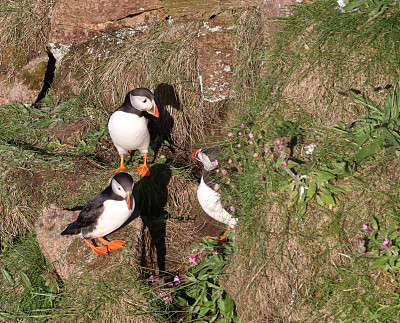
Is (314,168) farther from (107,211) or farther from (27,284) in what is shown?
(27,284)

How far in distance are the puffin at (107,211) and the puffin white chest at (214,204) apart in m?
0.69

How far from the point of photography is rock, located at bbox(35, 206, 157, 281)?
391cm

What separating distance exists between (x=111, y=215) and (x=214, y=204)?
2.91ft

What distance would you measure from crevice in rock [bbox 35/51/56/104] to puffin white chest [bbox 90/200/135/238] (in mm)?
2890

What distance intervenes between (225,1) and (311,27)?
1.09 m

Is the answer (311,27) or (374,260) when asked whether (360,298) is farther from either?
(311,27)

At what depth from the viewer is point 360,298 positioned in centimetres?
299

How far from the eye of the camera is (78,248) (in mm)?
4102

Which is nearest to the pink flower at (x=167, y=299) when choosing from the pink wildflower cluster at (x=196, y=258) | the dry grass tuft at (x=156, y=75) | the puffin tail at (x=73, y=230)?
the pink wildflower cluster at (x=196, y=258)

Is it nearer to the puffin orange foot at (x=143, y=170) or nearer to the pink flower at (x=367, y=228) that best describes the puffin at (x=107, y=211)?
the puffin orange foot at (x=143, y=170)

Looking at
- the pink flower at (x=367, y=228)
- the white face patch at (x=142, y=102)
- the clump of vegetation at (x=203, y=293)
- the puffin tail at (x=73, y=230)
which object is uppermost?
the white face patch at (x=142, y=102)

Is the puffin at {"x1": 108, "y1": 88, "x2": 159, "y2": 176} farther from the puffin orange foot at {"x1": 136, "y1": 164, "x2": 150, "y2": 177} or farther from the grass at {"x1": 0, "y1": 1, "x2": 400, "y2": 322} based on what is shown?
the grass at {"x1": 0, "y1": 1, "x2": 400, "y2": 322}

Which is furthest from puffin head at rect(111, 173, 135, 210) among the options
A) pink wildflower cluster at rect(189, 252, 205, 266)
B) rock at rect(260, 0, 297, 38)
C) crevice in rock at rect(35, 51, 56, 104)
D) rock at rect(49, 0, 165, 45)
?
crevice in rock at rect(35, 51, 56, 104)

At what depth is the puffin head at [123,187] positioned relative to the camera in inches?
147
